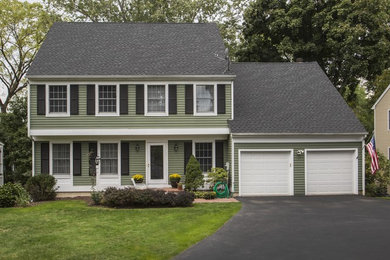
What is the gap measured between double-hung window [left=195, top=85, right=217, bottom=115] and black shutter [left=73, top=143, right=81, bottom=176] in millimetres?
5952

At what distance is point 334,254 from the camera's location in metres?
8.87

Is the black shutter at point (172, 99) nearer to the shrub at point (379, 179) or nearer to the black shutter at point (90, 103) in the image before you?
the black shutter at point (90, 103)

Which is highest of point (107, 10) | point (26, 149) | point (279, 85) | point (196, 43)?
point (107, 10)

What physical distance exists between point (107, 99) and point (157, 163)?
12.8ft

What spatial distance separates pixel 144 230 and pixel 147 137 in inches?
344

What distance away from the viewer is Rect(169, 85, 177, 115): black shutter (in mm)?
19438

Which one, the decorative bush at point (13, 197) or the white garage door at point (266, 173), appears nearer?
the decorative bush at point (13, 197)

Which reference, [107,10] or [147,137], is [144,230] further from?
[107,10]

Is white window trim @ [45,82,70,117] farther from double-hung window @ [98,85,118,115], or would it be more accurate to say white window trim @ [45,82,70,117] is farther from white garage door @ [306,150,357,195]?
white garage door @ [306,150,357,195]

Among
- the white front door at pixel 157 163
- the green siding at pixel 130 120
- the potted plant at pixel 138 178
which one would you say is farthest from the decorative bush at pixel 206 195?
the green siding at pixel 130 120

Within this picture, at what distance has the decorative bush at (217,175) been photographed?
1816 centimetres

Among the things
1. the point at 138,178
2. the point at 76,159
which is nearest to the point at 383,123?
the point at 138,178

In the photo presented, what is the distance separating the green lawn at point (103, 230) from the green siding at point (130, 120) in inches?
185

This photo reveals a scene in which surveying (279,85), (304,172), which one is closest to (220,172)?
(304,172)
